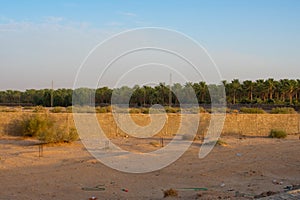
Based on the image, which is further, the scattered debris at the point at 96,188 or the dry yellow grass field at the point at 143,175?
the scattered debris at the point at 96,188

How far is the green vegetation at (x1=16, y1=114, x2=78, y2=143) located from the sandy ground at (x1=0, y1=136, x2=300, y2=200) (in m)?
1.21

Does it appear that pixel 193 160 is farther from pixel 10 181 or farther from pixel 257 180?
pixel 10 181

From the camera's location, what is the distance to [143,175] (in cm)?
1552

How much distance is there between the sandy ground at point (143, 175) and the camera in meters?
12.3

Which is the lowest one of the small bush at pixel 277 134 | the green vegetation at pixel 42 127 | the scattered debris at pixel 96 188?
the scattered debris at pixel 96 188

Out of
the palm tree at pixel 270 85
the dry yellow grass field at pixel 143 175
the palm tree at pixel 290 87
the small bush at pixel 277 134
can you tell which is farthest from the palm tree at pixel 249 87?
the dry yellow grass field at pixel 143 175

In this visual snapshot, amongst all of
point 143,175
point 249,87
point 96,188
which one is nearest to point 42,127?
point 143,175

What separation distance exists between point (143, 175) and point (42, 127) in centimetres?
1311

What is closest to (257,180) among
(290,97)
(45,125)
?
(45,125)

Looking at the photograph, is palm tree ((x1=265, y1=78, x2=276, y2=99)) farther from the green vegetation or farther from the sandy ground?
the green vegetation

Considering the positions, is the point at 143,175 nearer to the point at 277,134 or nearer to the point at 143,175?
the point at 143,175

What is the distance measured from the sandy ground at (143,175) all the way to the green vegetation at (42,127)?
121cm

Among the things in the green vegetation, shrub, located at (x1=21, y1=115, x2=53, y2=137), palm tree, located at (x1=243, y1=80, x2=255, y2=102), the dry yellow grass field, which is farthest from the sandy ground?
palm tree, located at (x1=243, y1=80, x2=255, y2=102)

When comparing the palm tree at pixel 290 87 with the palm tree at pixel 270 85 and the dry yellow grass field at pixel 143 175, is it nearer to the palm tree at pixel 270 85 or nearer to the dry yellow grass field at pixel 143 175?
the palm tree at pixel 270 85
